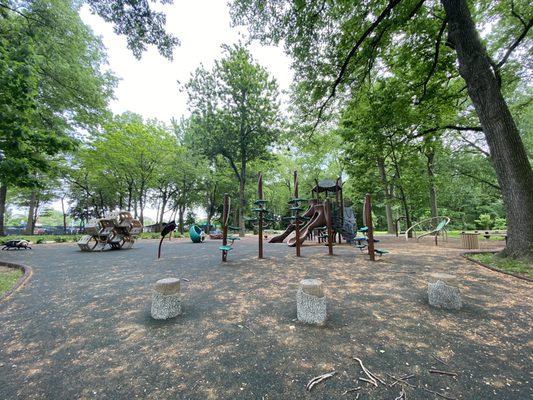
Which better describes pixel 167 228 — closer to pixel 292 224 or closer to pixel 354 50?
pixel 292 224

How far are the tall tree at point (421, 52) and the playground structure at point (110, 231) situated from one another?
10.9 m

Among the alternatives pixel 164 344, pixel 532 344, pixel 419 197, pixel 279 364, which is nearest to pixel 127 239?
pixel 164 344

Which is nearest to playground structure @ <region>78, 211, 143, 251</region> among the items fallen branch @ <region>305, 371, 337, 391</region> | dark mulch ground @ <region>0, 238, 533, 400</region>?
dark mulch ground @ <region>0, 238, 533, 400</region>

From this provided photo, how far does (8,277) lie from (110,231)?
225 inches

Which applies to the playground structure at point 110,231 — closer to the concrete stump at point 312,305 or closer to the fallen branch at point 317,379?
the concrete stump at point 312,305

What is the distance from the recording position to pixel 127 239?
11453 mm

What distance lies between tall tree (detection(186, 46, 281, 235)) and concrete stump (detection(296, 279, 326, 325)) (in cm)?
1701

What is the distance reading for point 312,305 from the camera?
9.30 feet

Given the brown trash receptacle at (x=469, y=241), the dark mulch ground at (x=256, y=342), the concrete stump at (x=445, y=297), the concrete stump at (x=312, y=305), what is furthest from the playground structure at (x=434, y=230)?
the concrete stump at (x=312, y=305)

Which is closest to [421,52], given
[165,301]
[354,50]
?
[354,50]

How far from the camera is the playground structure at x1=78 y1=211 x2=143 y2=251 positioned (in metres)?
10.6

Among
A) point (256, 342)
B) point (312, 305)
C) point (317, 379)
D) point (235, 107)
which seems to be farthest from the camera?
point (235, 107)

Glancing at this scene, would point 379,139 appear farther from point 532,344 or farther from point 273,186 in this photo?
point 273,186

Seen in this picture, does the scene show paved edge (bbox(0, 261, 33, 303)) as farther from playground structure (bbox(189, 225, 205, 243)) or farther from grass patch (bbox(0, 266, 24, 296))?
playground structure (bbox(189, 225, 205, 243))
